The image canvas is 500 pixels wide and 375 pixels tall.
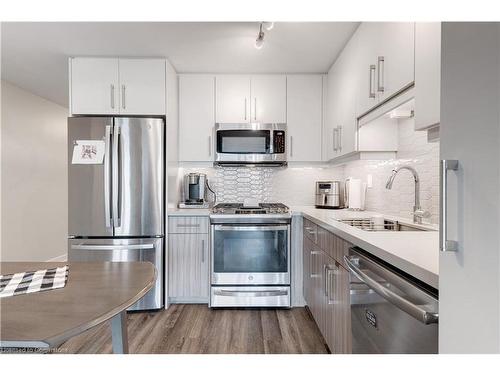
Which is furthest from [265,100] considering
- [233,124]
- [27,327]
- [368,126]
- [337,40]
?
[27,327]

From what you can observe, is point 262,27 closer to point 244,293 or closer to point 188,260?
point 188,260

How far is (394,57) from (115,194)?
7.58 ft

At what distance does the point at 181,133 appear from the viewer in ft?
10.0

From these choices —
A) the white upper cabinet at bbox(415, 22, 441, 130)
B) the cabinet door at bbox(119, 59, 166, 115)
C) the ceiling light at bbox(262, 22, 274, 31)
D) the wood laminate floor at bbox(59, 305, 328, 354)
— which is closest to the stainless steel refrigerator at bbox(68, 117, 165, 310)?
the cabinet door at bbox(119, 59, 166, 115)

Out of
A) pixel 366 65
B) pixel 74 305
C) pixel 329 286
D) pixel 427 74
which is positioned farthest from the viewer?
pixel 366 65

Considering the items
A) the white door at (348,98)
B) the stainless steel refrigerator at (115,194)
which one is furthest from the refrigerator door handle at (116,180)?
the white door at (348,98)

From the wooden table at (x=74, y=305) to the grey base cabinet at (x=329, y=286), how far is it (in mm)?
998

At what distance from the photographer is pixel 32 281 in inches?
40.1

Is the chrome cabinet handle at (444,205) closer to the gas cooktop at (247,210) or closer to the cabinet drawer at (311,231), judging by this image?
the cabinet drawer at (311,231)

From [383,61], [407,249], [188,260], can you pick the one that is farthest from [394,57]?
[188,260]

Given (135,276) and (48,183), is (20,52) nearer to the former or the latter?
(48,183)

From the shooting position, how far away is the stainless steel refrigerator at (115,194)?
8.47 ft

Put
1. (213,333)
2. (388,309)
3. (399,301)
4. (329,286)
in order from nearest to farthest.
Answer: (399,301) < (388,309) < (329,286) < (213,333)
